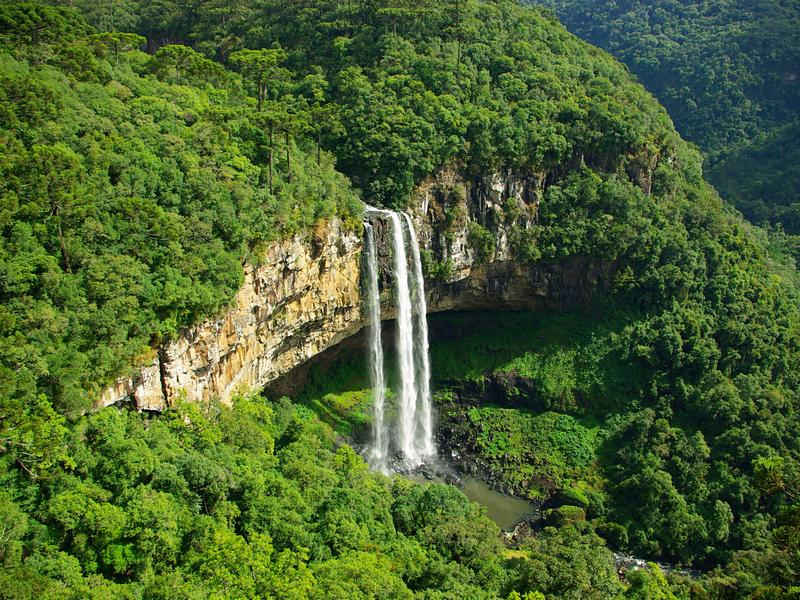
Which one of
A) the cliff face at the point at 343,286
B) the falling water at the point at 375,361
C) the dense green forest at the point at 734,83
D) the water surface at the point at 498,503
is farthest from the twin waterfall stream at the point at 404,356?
the dense green forest at the point at 734,83

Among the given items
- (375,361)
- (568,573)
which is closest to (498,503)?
(375,361)

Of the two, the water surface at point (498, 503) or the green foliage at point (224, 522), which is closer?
the green foliage at point (224, 522)

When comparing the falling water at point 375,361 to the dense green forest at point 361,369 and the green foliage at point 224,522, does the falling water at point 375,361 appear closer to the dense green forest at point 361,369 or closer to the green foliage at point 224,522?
the dense green forest at point 361,369

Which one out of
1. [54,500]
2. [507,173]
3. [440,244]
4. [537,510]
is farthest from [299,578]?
[507,173]

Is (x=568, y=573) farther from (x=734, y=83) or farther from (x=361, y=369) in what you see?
(x=734, y=83)

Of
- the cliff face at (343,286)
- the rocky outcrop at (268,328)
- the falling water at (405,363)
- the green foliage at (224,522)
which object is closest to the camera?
→ the green foliage at (224,522)

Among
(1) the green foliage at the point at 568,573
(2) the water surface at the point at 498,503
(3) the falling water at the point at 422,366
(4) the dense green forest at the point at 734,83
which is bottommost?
(1) the green foliage at the point at 568,573

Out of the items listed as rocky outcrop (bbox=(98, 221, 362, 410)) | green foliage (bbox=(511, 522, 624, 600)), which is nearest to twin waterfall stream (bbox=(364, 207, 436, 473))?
rocky outcrop (bbox=(98, 221, 362, 410))

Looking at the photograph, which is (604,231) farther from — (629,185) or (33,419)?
(33,419)
